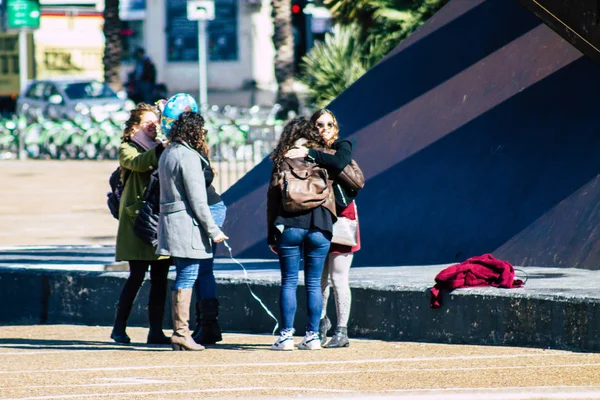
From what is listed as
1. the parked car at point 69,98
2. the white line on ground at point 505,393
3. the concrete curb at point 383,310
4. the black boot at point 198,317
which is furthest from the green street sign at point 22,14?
the white line on ground at point 505,393

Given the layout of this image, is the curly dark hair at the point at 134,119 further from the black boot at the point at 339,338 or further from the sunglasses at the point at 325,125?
the black boot at the point at 339,338

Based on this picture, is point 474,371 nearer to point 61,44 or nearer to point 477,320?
point 477,320

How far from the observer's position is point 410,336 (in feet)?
30.8

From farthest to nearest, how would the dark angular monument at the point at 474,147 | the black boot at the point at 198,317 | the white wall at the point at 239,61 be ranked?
1. the white wall at the point at 239,61
2. the dark angular monument at the point at 474,147
3. the black boot at the point at 198,317

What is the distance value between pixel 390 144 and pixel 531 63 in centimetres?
134

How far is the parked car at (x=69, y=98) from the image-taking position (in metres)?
32.5

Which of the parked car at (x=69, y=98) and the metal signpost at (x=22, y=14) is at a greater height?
the metal signpost at (x=22, y=14)

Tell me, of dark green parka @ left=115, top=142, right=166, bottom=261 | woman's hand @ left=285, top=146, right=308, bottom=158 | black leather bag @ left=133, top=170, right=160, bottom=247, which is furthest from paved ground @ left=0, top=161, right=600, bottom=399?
woman's hand @ left=285, top=146, right=308, bottom=158

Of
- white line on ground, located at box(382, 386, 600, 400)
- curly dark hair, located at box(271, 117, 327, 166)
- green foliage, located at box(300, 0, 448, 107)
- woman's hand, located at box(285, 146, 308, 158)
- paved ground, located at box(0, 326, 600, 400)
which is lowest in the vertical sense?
paved ground, located at box(0, 326, 600, 400)

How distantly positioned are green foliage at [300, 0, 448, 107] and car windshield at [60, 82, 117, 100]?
12138 millimetres

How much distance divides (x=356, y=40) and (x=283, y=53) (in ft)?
45.5

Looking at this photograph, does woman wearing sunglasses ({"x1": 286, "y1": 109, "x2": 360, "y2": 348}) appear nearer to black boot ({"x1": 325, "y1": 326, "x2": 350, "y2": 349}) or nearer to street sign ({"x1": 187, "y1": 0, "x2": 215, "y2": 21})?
black boot ({"x1": 325, "y1": 326, "x2": 350, "y2": 349})

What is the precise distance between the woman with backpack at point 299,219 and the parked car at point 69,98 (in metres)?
23.0

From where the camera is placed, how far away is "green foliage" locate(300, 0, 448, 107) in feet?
65.8
